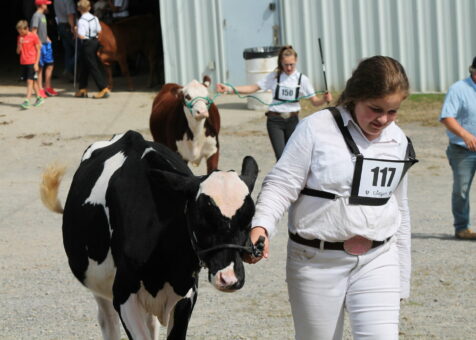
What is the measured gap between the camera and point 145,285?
5473 mm

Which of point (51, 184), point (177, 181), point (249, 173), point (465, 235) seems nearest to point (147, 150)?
point (177, 181)

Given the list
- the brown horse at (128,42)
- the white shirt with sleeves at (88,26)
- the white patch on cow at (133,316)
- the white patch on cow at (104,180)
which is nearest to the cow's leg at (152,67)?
the brown horse at (128,42)

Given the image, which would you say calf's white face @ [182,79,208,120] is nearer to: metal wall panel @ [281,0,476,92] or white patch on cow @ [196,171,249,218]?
metal wall panel @ [281,0,476,92]

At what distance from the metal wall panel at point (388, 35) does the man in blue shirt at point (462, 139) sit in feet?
Result: 29.7

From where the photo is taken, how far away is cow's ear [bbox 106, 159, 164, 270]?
213 inches

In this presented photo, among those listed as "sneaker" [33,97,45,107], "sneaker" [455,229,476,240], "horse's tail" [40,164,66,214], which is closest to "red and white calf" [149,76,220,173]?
"sneaker" [455,229,476,240]

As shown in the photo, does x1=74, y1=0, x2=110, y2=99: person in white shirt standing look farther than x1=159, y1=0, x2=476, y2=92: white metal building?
Yes

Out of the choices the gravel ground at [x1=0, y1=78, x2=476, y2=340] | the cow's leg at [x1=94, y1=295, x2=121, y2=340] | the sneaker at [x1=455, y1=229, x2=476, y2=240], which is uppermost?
the cow's leg at [x1=94, y1=295, x2=121, y2=340]

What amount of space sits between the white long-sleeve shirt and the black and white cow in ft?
0.93

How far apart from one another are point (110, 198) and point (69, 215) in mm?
852

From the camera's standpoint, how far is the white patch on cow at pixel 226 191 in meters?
4.83

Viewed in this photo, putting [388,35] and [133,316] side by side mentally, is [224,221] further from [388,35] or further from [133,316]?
[388,35]

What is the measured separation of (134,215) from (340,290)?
53.4 inches

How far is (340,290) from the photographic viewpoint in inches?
185
